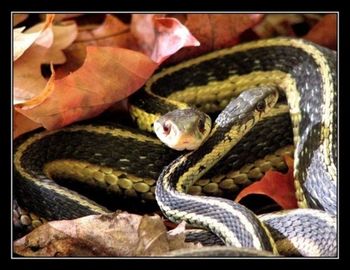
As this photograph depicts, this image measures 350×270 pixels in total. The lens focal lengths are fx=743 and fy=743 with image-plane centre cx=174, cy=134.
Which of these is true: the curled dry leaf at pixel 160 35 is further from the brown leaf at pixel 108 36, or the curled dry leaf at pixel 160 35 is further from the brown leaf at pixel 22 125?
the brown leaf at pixel 22 125

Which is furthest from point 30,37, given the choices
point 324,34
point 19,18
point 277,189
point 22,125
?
point 324,34

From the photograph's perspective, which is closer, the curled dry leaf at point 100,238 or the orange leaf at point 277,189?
the curled dry leaf at point 100,238

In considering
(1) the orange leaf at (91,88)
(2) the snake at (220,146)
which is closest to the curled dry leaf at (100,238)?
(2) the snake at (220,146)

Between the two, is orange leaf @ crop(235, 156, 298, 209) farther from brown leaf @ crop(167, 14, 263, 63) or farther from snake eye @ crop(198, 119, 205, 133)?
brown leaf @ crop(167, 14, 263, 63)

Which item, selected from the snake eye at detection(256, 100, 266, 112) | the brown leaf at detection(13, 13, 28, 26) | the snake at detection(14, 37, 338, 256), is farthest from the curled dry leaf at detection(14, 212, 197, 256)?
the brown leaf at detection(13, 13, 28, 26)

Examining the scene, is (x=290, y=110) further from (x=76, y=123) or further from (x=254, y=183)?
(x=76, y=123)

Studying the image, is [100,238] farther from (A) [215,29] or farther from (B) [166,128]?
(A) [215,29]
